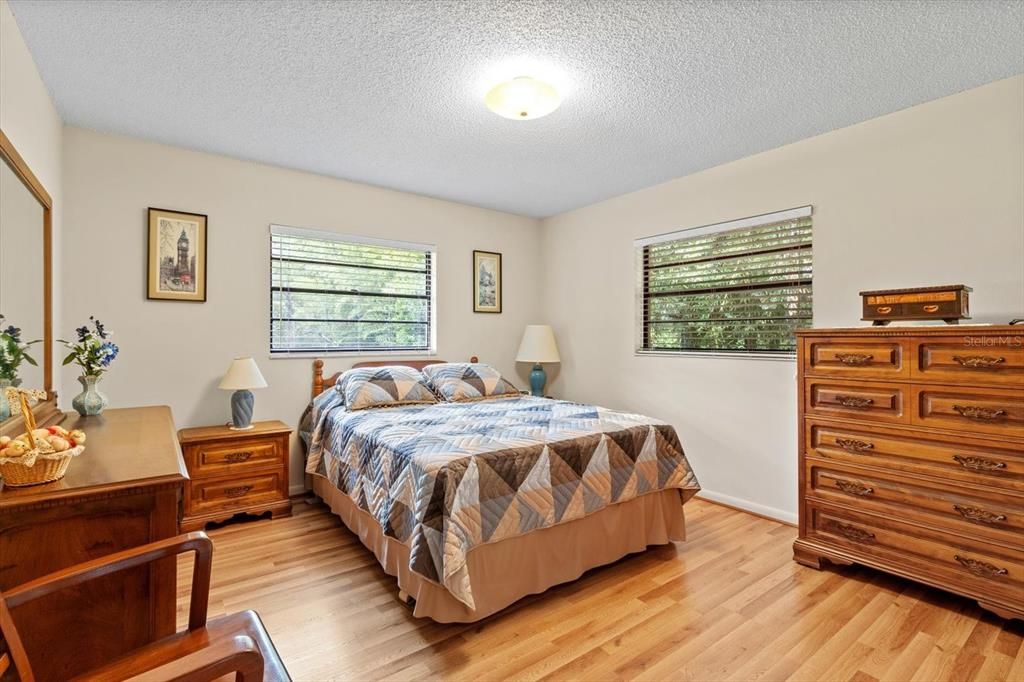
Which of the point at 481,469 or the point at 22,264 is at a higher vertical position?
the point at 22,264

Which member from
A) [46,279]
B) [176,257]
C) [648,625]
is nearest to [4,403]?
[46,279]

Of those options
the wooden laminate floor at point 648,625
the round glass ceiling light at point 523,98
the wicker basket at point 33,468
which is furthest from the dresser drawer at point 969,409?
the wicker basket at point 33,468

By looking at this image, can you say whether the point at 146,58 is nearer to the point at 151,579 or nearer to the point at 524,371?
the point at 151,579

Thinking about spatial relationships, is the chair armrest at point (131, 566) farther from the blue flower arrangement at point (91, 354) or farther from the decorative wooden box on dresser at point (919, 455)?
the decorative wooden box on dresser at point (919, 455)

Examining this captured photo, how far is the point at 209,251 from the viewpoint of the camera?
3.36 meters

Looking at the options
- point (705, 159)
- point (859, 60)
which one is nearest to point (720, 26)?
point (859, 60)

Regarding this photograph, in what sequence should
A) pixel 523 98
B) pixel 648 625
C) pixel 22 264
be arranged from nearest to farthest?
pixel 22 264 → pixel 648 625 → pixel 523 98

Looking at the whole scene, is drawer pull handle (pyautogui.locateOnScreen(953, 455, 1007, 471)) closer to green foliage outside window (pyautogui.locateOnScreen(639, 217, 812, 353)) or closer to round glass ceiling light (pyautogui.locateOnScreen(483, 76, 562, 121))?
green foliage outside window (pyautogui.locateOnScreen(639, 217, 812, 353))

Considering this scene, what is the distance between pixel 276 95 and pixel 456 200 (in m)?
2.07

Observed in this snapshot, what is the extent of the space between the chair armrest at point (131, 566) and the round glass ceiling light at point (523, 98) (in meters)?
2.09

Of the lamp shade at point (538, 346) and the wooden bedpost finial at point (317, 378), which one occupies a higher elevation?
the lamp shade at point (538, 346)

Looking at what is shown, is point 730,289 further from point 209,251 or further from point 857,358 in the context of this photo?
point 209,251

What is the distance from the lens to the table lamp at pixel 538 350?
460 centimetres

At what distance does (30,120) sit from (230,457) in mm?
1985
